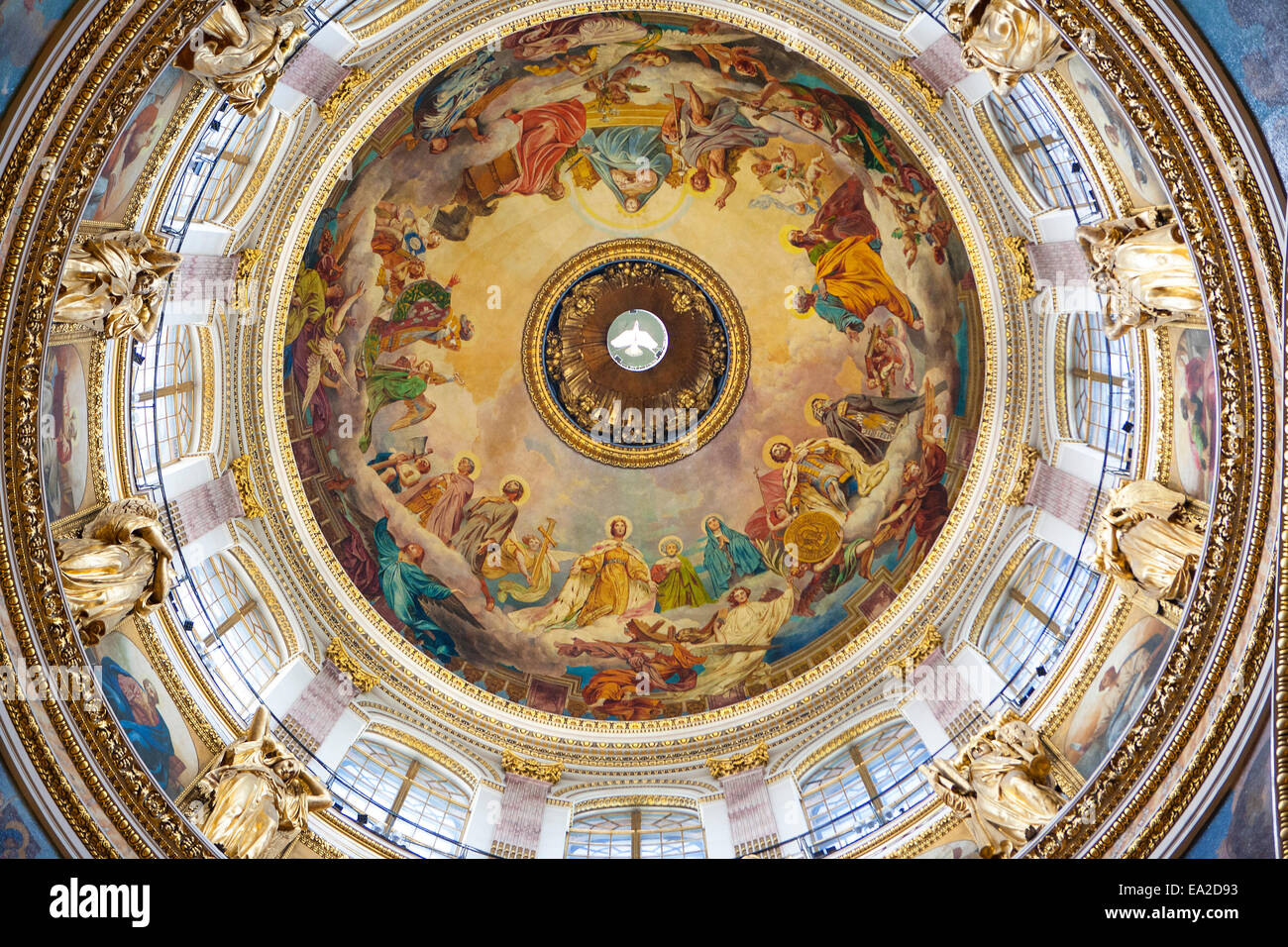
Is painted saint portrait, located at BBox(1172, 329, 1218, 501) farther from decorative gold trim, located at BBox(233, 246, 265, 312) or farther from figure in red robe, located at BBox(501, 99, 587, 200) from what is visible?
decorative gold trim, located at BBox(233, 246, 265, 312)

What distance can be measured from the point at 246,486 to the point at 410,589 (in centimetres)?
505

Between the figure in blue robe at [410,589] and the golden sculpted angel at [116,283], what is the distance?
31.4 ft

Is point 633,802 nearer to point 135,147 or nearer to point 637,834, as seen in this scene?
point 637,834

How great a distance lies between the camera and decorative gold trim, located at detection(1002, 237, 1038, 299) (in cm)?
1770

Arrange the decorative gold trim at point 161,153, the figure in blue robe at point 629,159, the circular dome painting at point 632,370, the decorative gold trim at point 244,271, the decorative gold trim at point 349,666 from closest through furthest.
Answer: the decorative gold trim at point 161,153 < the decorative gold trim at point 244,271 < the decorative gold trim at point 349,666 < the circular dome painting at point 632,370 < the figure in blue robe at point 629,159

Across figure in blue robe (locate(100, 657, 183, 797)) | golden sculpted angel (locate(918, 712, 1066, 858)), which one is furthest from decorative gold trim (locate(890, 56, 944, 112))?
figure in blue robe (locate(100, 657, 183, 797))

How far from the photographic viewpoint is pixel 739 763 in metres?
20.6

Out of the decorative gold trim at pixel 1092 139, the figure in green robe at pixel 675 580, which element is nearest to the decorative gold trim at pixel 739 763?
the figure in green robe at pixel 675 580

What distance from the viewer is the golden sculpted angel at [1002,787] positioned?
14305 millimetres

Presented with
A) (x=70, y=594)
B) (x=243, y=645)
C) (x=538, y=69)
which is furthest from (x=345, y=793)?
(x=538, y=69)

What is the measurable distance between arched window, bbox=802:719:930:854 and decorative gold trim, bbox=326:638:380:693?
8.78 meters

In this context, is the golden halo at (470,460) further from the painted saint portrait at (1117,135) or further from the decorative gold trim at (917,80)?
the painted saint portrait at (1117,135)

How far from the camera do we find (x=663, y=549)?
24.9 m

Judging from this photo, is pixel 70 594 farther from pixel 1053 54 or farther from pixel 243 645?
pixel 1053 54
